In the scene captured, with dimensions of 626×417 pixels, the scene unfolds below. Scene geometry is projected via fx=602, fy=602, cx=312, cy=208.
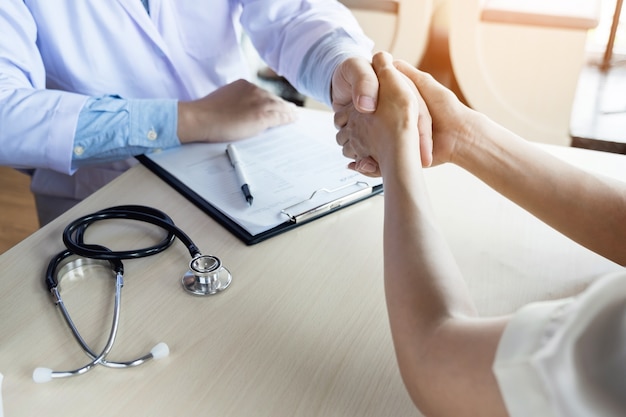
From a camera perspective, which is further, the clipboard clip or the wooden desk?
the clipboard clip

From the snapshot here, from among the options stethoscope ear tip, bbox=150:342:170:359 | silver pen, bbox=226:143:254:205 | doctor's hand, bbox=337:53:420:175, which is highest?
doctor's hand, bbox=337:53:420:175

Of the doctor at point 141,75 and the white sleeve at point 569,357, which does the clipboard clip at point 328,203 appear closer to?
the doctor at point 141,75

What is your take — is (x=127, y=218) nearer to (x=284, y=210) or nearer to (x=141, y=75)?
(x=284, y=210)

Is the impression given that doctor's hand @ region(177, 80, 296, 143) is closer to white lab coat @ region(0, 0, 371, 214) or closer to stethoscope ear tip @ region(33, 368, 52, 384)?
white lab coat @ region(0, 0, 371, 214)

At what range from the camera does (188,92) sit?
1281 mm

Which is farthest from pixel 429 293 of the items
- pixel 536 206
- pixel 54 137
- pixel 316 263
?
pixel 54 137

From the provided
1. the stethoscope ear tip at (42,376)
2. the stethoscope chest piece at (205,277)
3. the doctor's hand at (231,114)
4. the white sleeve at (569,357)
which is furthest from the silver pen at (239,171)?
the white sleeve at (569,357)

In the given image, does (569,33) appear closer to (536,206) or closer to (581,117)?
(581,117)

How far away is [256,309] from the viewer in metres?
0.69

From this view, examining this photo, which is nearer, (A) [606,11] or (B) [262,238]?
(B) [262,238]

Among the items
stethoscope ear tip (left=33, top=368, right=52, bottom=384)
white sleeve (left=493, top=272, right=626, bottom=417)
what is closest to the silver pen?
stethoscope ear tip (left=33, top=368, right=52, bottom=384)

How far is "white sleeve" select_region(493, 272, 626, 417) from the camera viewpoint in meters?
0.36

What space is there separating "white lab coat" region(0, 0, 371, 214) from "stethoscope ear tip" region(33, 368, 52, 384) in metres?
0.52

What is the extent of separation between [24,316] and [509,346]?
0.53 meters
